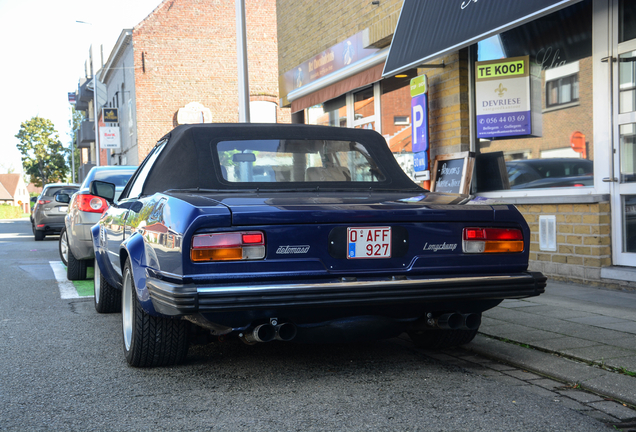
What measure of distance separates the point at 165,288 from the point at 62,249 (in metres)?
8.16

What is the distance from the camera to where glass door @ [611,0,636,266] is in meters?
6.59

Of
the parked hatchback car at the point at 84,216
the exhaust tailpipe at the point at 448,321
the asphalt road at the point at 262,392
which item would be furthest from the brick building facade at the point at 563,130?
the parked hatchback car at the point at 84,216

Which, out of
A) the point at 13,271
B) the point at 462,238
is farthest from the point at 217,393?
the point at 13,271

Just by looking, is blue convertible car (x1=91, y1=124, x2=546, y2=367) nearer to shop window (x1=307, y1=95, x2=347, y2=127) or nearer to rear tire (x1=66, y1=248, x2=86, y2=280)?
rear tire (x1=66, y1=248, x2=86, y2=280)

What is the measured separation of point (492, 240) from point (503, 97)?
5186mm

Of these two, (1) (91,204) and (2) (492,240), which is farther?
(1) (91,204)

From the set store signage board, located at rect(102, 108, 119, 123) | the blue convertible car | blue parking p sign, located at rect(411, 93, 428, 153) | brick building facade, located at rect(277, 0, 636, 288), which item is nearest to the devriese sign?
brick building facade, located at rect(277, 0, 636, 288)

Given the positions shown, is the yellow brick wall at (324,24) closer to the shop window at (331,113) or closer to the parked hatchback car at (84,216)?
the shop window at (331,113)

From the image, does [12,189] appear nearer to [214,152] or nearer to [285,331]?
[214,152]

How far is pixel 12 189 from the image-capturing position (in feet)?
403

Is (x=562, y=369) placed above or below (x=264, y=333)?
below

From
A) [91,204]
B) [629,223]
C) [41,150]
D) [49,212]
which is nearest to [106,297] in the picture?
[91,204]

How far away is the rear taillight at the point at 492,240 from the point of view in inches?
141

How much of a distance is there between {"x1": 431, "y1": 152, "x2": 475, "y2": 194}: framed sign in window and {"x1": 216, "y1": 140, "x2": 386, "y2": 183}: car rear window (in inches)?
165
